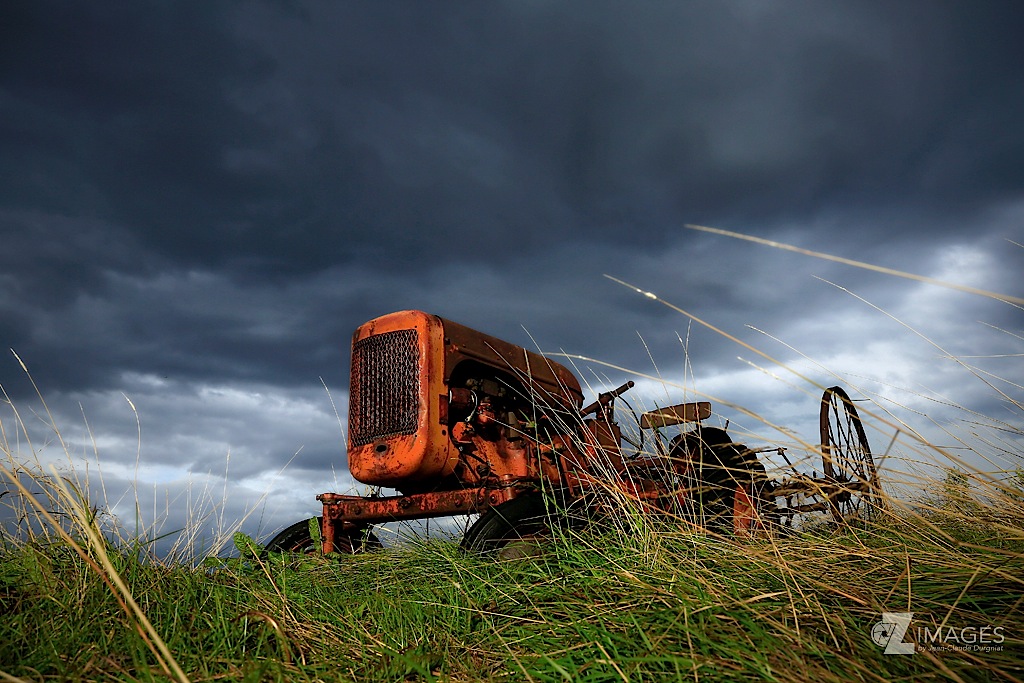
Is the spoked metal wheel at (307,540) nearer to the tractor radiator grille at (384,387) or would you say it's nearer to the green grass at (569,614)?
the tractor radiator grille at (384,387)

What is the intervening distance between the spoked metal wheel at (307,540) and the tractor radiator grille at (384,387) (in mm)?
537

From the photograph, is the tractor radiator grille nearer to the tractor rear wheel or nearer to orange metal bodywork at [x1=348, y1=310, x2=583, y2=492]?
orange metal bodywork at [x1=348, y1=310, x2=583, y2=492]

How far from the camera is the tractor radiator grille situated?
4.09 meters

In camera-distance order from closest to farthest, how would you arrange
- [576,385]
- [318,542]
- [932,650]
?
[932,650] → [318,542] → [576,385]

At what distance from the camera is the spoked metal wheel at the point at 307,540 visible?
14.0 feet

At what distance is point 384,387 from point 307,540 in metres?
1.17

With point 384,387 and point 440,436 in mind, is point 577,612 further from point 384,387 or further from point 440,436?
point 384,387

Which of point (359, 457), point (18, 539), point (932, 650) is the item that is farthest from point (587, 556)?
point (18, 539)

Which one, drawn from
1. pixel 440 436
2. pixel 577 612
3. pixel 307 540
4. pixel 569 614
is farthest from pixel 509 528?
pixel 307 540

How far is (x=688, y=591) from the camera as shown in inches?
77.9

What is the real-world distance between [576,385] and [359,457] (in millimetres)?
1799

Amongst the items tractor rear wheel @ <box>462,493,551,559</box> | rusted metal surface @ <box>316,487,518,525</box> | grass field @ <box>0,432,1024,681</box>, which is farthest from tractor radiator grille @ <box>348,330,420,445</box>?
grass field @ <box>0,432,1024,681</box>

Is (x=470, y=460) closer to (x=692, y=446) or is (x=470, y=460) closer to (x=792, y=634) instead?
(x=692, y=446)

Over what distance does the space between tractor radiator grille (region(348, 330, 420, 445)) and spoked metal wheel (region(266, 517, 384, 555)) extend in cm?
54
